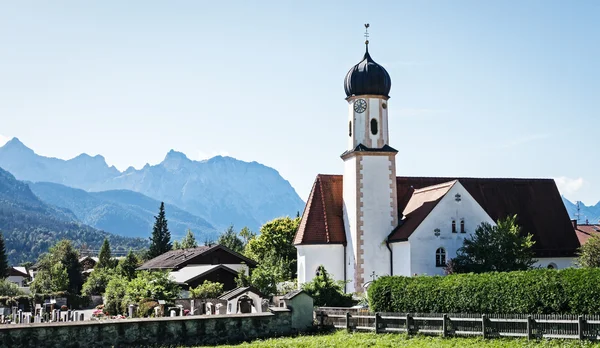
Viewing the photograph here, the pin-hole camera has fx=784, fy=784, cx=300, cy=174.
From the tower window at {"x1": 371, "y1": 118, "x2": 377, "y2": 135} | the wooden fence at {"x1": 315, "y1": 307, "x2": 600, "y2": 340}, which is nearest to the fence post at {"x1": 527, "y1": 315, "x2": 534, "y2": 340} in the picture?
the wooden fence at {"x1": 315, "y1": 307, "x2": 600, "y2": 340}

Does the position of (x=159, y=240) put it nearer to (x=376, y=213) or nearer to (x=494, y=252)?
(x=376, y=213)

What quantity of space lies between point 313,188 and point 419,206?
291 inches

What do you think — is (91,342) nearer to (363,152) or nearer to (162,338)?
(162,338)

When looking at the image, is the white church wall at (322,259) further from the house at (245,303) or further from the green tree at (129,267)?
the green tree at (129,267)

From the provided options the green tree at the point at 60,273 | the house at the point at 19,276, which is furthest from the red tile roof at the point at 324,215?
the house at the point at 19,276

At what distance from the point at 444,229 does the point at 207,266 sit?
27801mm

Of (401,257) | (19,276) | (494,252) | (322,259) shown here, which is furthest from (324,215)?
(19,276)

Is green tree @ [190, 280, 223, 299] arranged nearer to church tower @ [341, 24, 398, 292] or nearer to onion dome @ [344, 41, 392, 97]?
church tower @ [341, 24, 398, 292]

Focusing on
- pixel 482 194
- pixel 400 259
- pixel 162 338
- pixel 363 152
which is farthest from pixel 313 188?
pixel 162 338

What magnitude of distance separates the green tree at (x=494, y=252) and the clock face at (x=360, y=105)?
1071 centimetres

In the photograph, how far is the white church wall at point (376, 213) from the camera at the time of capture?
4844cm

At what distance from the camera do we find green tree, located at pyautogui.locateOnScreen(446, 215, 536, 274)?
4447 cm

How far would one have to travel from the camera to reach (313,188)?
5219cm

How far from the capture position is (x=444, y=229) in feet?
154
